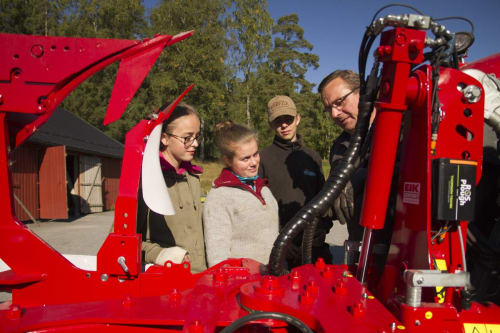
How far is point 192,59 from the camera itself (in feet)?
82.4

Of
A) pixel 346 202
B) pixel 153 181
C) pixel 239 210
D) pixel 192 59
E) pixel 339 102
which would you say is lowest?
pixel 239 210

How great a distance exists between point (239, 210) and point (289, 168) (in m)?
1.19

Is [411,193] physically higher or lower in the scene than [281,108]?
lower

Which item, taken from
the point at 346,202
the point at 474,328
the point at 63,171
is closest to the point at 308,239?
the point at 346,202

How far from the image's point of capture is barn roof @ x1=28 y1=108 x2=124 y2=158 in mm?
12094

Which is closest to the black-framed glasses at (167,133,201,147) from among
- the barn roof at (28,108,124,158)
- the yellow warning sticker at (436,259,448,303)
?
the yellow warning sticker at (436,259,448,303)

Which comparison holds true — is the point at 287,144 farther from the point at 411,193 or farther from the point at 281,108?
the point at 411,193

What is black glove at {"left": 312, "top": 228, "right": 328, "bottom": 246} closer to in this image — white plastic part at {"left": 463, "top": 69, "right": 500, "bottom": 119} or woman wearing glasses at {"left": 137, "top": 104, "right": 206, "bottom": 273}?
woman wearing glasses at {"left": 137, "top": 104, "right": 206, "bottom": 273}

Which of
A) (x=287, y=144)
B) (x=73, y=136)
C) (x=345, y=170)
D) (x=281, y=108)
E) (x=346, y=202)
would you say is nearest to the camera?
(x=345, y=170)

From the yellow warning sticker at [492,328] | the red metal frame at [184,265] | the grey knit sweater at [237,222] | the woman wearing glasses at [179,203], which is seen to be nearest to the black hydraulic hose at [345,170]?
the red metal frame at [184,265]

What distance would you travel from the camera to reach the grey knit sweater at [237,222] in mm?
2314

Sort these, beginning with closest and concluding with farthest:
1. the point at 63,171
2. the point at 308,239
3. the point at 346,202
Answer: the point at 346,202 → the point at 308,239 → the point at 63,171

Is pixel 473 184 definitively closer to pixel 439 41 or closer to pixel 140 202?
pixel 439 41

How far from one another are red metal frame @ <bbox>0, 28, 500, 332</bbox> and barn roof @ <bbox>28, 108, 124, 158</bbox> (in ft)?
36.2
